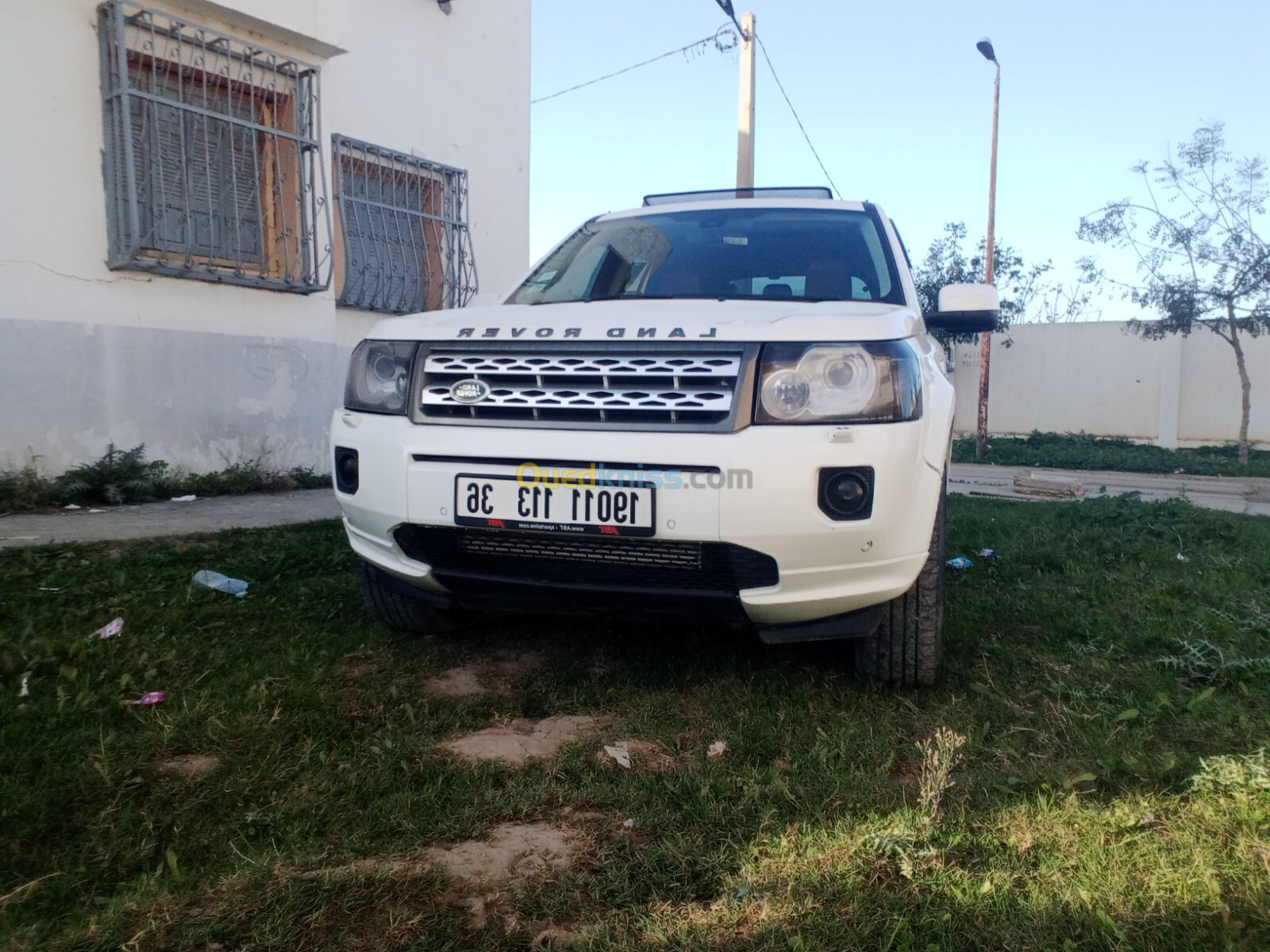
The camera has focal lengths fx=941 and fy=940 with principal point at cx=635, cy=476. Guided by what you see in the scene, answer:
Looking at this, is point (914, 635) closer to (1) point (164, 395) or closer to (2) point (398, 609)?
(2) point (398, 609)

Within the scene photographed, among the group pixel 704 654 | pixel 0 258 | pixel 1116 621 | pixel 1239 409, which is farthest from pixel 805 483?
pixel 1239 409

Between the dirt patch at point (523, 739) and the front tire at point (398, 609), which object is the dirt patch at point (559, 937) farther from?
the front tire at point (398, 609)

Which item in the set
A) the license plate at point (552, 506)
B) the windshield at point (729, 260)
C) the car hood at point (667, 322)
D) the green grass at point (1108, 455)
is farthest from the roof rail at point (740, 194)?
the green grass at point (1108, 455)

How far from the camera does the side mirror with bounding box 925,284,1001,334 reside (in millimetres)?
3389

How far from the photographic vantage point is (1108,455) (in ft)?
46.6

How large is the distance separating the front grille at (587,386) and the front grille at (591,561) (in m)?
0.31

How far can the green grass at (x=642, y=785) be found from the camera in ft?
5.22

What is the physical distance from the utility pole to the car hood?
32.0 ft

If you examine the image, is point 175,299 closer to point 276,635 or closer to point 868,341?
point 276,635

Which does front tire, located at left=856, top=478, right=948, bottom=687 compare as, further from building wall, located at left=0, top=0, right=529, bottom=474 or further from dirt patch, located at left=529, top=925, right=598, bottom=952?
building wall, located at left=0, top=0, right=529, bottom=474

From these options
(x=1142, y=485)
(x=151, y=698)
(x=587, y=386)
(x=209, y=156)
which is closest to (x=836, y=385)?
(x=587, y=386)

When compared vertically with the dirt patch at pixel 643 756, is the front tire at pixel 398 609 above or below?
above

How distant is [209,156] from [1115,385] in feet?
54.7

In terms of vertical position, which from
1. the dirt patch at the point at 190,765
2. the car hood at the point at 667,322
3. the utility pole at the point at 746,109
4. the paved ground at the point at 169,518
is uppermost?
the utility pole at the point at 746,109
